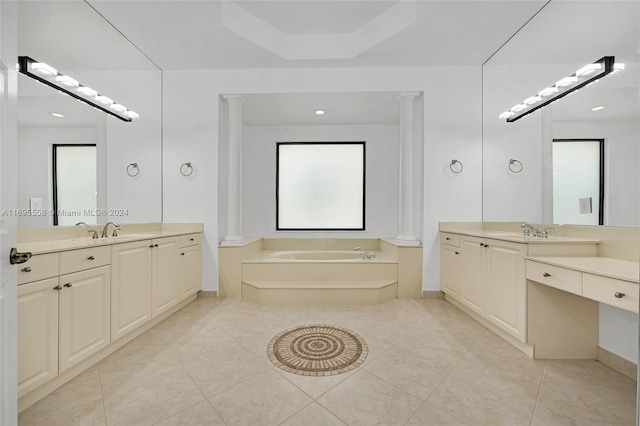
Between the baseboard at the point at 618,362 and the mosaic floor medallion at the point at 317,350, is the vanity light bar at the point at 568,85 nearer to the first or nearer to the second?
the baseboard at the point at 618,362

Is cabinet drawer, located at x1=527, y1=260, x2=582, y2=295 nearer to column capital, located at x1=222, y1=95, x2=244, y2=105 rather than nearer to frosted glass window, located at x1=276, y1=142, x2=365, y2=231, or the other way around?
frosted glass window, located at x1=276, y1=142, x2=365, y2=231

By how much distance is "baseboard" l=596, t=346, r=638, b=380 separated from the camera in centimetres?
151

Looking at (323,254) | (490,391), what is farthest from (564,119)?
(323,254)

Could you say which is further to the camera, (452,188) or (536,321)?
(452,188)

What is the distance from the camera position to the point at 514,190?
2.70 metres

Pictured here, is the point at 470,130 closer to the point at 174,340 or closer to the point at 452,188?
the point at 452,188

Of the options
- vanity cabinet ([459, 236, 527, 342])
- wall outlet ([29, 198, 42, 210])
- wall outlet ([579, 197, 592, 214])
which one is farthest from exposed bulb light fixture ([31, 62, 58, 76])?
wall outlet ([579, 197, 592, 214])

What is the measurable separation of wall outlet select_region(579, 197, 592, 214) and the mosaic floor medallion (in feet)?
6.48

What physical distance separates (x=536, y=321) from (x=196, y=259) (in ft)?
10.5

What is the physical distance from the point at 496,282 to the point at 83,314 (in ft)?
9.81

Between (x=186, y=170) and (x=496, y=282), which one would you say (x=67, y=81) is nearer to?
(x=186, y=170)

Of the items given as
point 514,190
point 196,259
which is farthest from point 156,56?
point 514,190

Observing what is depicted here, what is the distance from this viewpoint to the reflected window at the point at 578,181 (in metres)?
1.79

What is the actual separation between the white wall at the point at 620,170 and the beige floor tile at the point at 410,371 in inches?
62.1
